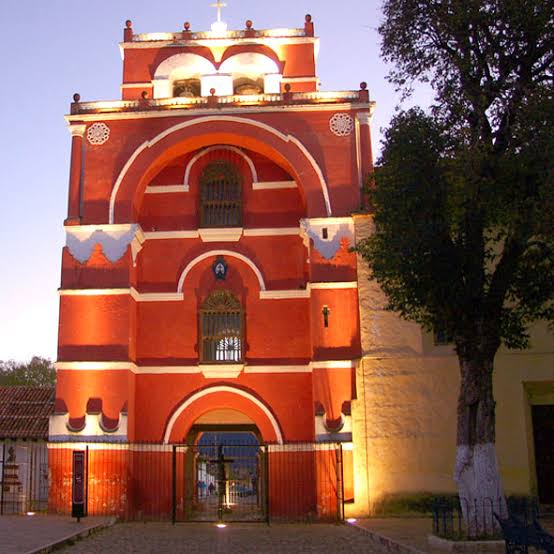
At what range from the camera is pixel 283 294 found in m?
22.9

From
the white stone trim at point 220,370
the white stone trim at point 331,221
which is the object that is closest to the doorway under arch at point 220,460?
the white stone trim at point 220,370

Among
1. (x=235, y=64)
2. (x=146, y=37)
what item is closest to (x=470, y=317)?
(x=235, y=64)

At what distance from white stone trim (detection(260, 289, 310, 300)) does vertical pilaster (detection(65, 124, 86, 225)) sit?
535 cm

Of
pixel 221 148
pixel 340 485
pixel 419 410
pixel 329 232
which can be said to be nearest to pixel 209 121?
pixel 221 148

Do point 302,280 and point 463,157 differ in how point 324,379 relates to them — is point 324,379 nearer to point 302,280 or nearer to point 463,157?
point 302,280

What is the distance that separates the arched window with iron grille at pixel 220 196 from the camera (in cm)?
2359

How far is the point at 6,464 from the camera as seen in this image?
84.2 ft

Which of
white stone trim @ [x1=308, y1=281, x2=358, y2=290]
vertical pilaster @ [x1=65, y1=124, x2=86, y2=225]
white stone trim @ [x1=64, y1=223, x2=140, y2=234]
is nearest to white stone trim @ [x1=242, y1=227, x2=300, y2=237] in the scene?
white stone trim @ [x1=308, y1=281, x2=358, y2=290]

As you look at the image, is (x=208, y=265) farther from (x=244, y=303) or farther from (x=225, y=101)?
A: (x=225, y=101)

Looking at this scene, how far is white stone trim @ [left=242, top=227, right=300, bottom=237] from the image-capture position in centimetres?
2339

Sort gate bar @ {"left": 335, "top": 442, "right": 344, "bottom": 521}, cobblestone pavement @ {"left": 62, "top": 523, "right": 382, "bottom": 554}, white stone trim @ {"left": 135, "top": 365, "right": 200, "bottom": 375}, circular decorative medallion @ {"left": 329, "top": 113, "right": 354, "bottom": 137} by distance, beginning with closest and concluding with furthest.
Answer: cobblestone pavement @ {"left": 62, "top": 523, "right": 382, "bottom": 554} → gate bar @ {"left": 335, "top": 442, "right": 344, "bottom": 521} → white stone trim @ {"left": 135, "top": 365, "right": 200, "bottom": 375} → circular decorative medallion @ {"left": 329, "top": 113, "right": 354, "bottom": 137}

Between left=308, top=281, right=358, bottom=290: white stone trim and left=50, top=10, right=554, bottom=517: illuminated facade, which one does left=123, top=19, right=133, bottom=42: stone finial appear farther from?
left=308, top=281, right=358, bottom=290: white stone trim

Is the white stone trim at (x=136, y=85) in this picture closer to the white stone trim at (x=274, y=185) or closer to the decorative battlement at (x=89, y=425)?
the white stone trim at (x=274, y=185)

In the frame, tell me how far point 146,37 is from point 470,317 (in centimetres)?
1521
